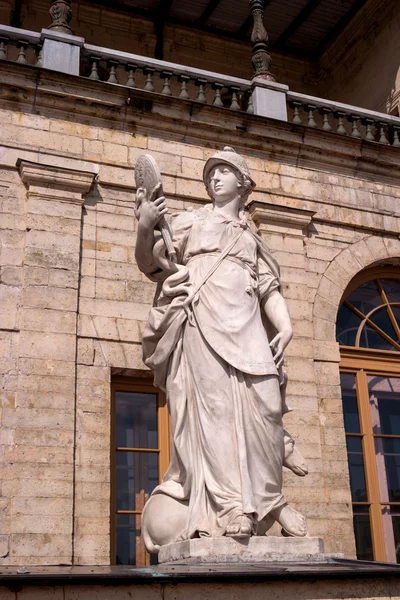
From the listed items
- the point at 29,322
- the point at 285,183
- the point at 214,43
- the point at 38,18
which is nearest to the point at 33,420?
the point at 29,322

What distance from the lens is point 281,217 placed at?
1013 cm

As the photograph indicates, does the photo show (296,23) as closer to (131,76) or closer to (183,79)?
(183,79)

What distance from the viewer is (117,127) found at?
32.2 feet

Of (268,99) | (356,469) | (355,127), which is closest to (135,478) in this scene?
(356,469)

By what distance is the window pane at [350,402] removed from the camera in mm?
10164

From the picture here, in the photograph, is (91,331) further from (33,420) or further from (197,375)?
(197,375)

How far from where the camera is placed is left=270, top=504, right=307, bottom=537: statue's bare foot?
4.49m

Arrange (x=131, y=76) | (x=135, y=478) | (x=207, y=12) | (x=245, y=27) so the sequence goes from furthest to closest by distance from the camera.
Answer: (x=245, y=27) < (x=207, y=12) < (x=131, y=76) < (x=135, y=478)

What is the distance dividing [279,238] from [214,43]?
667cm

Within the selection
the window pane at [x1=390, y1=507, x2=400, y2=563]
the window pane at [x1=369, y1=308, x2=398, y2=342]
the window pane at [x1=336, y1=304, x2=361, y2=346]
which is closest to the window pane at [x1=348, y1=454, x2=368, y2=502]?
the window pane at [x1=390, y1=507, x2=400, y2=563]

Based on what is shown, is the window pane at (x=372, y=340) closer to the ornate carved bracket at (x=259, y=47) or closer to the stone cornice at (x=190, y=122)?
the stone cornice at (x=190, y=122)

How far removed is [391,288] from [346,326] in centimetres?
100


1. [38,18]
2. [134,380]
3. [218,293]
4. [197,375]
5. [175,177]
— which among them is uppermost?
[38,18]

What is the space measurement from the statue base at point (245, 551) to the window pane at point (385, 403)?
6.16m
